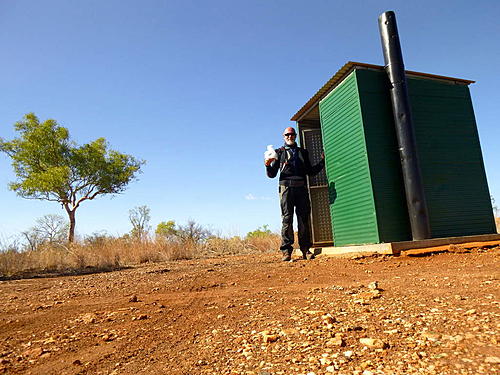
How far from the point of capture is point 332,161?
21.8ft

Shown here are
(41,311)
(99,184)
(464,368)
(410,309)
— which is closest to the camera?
(464,368)

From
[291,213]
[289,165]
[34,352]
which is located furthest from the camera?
[289,165]

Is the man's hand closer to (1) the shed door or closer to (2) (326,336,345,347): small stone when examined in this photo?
(1) the shed door

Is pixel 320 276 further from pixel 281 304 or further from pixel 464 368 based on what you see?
pixel 464 368

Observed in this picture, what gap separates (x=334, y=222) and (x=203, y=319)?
187 inches

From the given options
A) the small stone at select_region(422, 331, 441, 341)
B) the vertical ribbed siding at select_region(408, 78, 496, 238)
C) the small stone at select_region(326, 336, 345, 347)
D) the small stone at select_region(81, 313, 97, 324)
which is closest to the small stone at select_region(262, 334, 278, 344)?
the small stone at select_region(326, 336, 345, 347)

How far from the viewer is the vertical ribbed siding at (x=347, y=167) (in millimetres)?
5629

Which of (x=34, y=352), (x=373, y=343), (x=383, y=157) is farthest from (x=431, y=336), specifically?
(x=383, y=157)

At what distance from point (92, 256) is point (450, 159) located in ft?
29.0

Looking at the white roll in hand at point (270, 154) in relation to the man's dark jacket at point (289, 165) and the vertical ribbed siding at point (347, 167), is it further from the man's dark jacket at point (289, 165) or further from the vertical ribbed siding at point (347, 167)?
the vertical ribbed siding at point (347, 167)

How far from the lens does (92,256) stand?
9.09m

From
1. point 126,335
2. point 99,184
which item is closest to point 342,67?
point 126,335

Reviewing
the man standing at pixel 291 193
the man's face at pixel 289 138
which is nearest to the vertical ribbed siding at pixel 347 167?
the man standing at pixel 291 193

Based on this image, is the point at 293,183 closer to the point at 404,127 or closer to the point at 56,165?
the point at 404,127
